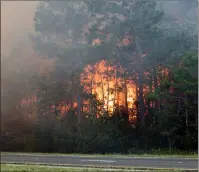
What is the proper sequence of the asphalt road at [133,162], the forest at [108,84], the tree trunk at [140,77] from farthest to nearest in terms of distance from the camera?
1. the tree trunk at [140,77]
2. the forest at [108,84]
3. the asphalt road at [133,162]

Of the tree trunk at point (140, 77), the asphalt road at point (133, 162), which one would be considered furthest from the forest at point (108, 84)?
the asphalt road at point (133, 162)

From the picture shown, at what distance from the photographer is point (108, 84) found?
3403 cm

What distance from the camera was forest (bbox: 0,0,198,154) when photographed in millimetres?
26016

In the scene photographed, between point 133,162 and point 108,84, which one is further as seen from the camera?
point 108,84

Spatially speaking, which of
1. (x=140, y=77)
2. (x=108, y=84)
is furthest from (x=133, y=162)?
(x=108, y=84)

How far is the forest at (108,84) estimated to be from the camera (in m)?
26.0

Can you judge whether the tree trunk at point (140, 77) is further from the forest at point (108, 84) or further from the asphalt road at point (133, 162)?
the asphalt road at point (133, 162)

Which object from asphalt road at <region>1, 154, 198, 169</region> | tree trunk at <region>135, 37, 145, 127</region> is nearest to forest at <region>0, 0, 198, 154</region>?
tree trunk at <region>135, 37, 145, 127</region>

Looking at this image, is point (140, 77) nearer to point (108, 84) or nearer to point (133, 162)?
point (108, 84)

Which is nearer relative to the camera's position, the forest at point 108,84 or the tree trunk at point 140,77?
the forest at point 108,84

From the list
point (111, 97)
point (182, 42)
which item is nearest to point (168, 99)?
point (182, 42)

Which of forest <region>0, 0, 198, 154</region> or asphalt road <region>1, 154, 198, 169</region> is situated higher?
forest <region>0, 0, 198, 154</region>

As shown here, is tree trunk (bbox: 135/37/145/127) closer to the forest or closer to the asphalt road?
the forest

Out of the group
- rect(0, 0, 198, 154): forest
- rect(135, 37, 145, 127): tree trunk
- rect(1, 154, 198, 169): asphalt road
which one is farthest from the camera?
rect(135, 37, 145, 127): tree trunk
